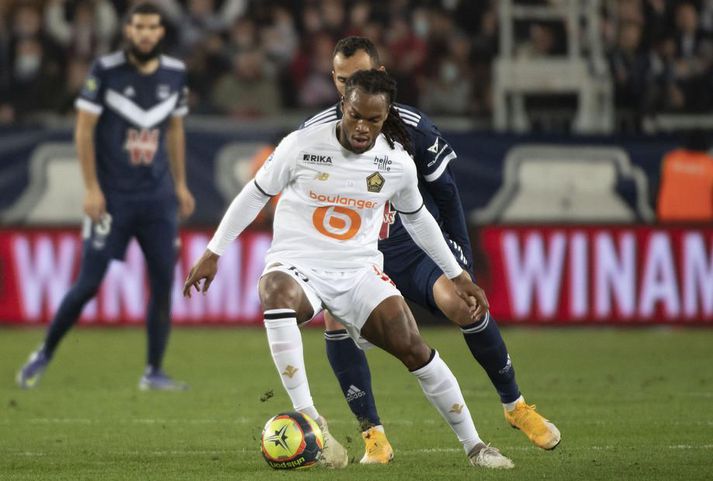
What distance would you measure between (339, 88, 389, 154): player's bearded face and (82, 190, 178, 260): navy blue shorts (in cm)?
361

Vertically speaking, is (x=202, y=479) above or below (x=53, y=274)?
above

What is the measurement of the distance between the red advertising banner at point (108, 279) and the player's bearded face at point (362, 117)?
24.1 feet

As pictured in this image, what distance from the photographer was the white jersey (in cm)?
642

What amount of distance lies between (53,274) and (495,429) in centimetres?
685

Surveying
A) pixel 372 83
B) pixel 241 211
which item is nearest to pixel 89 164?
pixel 241 211

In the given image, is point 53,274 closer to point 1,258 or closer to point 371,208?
point 1,258

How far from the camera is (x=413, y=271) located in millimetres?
7234

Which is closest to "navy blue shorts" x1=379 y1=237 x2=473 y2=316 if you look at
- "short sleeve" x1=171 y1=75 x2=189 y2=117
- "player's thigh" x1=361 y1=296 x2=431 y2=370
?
"player's thigh" x1=361 y1=296 x2=431 y2=370

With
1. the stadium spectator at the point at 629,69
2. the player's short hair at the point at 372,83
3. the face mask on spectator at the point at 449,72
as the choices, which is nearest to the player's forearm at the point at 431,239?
the player's short hair at the point at 372,83

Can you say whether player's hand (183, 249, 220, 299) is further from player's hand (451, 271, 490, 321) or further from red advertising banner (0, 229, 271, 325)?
red advertising banner (0, 229, 271, 325)

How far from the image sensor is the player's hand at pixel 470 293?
255 inches

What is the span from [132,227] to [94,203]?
35cm

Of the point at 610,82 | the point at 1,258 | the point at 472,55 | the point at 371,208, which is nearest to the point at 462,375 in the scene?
the point at 371,208

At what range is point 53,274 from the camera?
1363 centimetres
